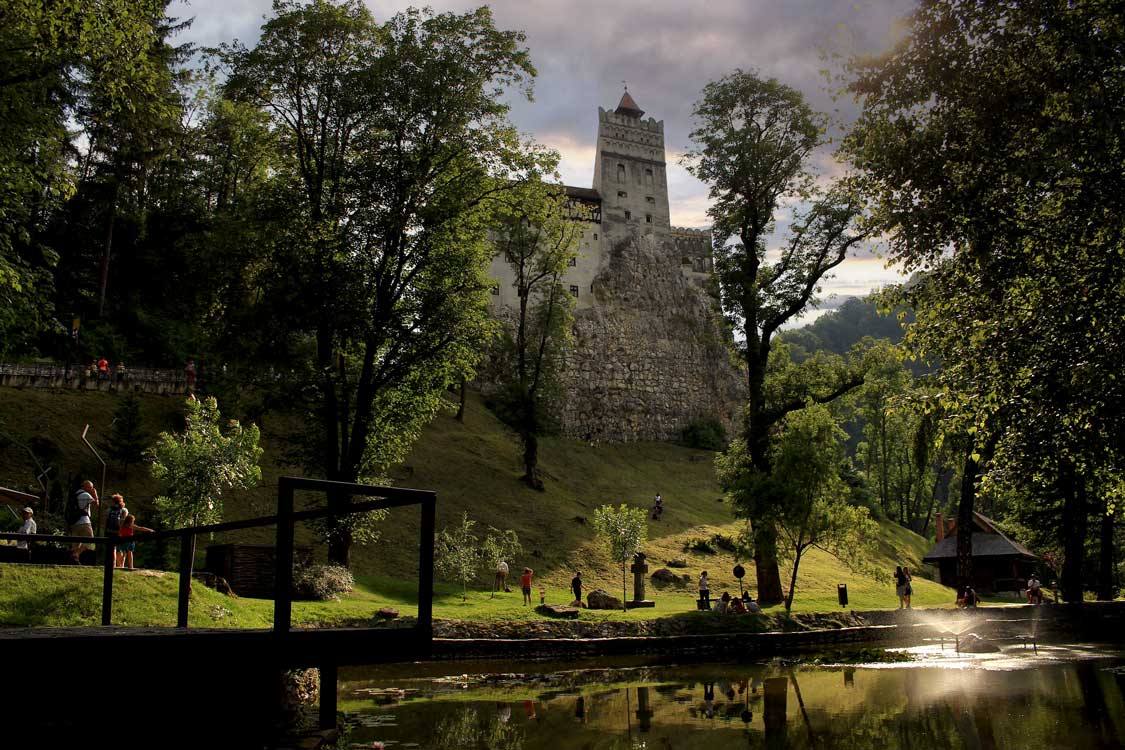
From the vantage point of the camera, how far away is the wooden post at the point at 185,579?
1038 centimetres

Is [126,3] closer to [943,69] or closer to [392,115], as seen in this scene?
[392,115]

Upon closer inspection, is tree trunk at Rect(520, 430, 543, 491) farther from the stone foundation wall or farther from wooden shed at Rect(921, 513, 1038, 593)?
wooden shed at Rect(921, 513, 1038, 593)

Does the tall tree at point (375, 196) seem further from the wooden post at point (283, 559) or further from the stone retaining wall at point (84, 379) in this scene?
the wooden post at point (283, 559)

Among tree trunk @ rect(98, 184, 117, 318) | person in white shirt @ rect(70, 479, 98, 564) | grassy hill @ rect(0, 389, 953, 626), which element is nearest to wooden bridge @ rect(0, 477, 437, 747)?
grassy hill @ rect(0, 389, 953, 626)

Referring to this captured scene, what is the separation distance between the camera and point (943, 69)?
14.1 m

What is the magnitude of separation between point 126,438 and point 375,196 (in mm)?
14754

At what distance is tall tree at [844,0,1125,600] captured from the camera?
11680mm

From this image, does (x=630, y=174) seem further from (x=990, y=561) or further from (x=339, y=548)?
(x=339, y=548)

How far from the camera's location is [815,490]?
87.8 feet

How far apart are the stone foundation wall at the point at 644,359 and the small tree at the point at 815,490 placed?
43219 millimetres

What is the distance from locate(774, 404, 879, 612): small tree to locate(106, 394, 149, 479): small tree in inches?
955

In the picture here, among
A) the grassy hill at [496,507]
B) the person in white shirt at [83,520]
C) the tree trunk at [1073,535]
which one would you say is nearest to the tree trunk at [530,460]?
the grassy hill at [496,507]

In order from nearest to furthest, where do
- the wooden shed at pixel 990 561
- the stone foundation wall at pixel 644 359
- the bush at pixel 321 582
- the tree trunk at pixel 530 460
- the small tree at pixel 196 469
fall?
the small tree at pixel 196 469 → the bush at pixel 321 582 → the wooden shed at pixel 990 561 → the tree trunk at pixel 530 460 → the stone foundation wall at pixel 644 359

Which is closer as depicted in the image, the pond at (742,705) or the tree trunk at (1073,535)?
the pond at (742,705)
